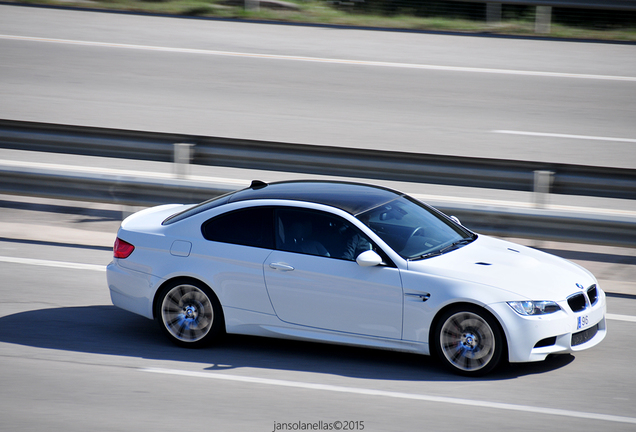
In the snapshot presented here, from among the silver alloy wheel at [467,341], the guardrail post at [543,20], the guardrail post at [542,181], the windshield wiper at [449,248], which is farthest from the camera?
the guardrail post at [543,20]

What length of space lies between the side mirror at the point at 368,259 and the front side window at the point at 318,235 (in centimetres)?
16

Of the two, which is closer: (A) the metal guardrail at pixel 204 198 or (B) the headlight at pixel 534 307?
(B) the headlight at pixel 534 307

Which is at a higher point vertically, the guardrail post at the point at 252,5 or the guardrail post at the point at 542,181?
the guardrail post at the point at 252,5

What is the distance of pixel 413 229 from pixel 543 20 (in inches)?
564

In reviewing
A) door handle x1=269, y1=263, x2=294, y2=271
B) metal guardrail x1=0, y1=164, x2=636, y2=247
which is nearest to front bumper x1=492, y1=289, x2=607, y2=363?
door handle x1=269, y1=263, x2=294, y2=271

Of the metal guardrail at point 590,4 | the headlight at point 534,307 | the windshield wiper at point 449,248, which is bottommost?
the headlight at point 534,307

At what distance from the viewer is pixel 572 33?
19.3 meters

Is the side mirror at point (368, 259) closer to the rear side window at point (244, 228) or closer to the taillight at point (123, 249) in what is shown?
the rear side window at point (244, 228)

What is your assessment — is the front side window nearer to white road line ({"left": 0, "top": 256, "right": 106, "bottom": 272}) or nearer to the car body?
the car body

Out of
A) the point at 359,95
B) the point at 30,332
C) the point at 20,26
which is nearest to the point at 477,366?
the point at 30,332

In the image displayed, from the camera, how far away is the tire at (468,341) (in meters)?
5.97

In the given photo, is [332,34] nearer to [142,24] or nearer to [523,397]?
[142,24]

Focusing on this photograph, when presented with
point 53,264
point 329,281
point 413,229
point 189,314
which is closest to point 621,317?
point 413,229

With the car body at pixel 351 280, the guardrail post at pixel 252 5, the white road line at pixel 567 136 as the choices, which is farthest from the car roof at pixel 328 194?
the guardrail post at pixel 252 5
